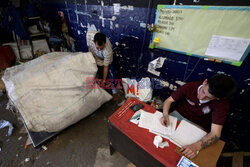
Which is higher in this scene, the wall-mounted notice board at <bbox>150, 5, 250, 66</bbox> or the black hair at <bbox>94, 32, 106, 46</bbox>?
the wall-mounted notice board at <bbox>150, 5, 250, 66</bbox>

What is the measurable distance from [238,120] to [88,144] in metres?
1.89

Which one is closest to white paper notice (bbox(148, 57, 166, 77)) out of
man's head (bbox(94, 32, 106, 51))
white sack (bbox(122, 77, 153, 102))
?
white sack (bbox(122, 77, 153, 102))

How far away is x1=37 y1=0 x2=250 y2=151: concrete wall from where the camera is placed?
48.5 inches

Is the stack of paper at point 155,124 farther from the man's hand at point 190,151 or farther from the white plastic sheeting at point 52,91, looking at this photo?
the white plastic sheeting at point 52,91

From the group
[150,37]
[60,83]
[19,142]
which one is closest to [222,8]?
[150,37]

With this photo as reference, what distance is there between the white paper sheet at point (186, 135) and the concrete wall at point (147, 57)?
2.24 ft

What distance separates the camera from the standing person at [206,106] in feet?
2.75

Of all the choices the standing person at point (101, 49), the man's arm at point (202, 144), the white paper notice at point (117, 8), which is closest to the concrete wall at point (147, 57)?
the white paper notice at point (117, 8)

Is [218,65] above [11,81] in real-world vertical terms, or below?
above

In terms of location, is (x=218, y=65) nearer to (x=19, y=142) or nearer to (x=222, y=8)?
(x=222, y=8)

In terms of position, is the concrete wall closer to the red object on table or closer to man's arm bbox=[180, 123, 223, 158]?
man's arm bbox=[180, 123, 223, 158]

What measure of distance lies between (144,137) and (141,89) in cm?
109

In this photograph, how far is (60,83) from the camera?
1390 mm

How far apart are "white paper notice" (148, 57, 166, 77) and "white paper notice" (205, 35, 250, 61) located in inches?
22.3
